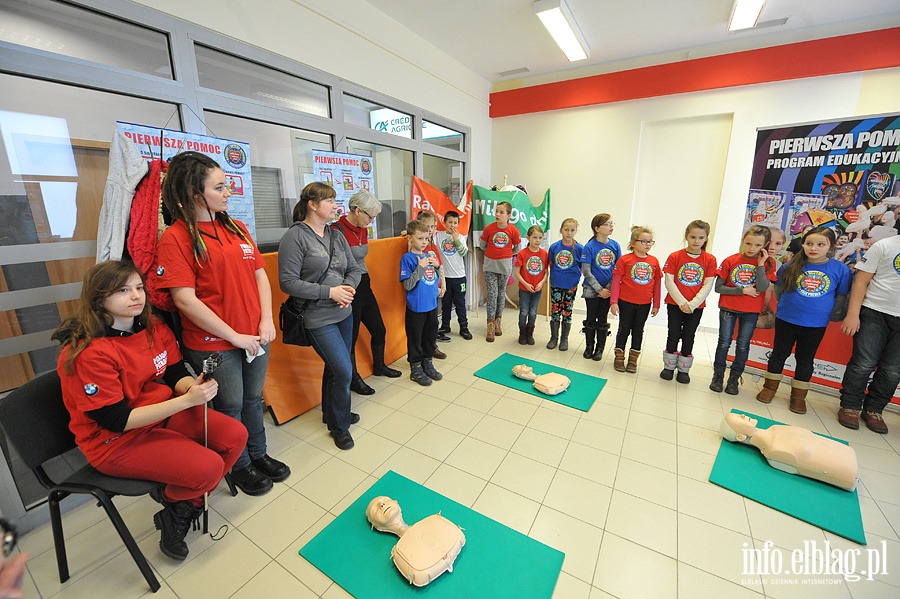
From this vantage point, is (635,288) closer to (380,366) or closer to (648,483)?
(648,483)

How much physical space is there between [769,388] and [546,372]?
1.79 metres

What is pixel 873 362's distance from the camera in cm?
265

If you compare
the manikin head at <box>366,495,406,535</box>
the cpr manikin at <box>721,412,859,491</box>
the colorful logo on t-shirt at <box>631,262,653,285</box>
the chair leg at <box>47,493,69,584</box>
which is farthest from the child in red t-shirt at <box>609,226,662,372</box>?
the chair leg at <box>47,493,69,584</box>

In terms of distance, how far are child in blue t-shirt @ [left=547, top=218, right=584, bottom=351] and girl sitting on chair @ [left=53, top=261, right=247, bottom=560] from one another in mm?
3298

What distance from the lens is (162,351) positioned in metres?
1.67

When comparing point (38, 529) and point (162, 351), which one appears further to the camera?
point (38, 529)

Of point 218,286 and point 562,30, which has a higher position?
point 562,30

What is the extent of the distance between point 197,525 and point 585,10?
5.01m

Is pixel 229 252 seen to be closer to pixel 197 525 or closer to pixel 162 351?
pixel 162 351

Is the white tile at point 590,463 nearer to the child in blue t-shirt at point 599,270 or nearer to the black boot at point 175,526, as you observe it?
the child in blue t-shirt at point 599,270

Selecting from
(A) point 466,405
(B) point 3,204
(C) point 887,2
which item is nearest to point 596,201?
(C) point 887,2

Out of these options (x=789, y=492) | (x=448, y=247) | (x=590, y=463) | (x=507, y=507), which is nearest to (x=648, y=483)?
(x=590, y=463)

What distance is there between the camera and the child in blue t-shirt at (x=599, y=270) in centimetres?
363

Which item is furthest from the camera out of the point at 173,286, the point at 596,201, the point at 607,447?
the point at 596,201
